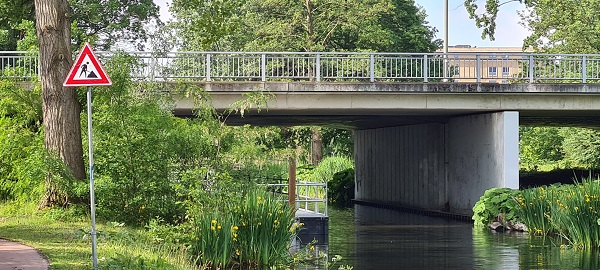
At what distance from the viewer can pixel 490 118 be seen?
32344mm

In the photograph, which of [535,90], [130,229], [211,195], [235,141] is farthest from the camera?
[535,90]

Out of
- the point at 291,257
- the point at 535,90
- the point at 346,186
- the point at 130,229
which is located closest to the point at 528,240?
the point at 535,90

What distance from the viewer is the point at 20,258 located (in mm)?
13391

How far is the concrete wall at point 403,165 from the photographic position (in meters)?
38.0

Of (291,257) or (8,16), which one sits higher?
(8,16)

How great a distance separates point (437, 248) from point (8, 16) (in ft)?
37.4

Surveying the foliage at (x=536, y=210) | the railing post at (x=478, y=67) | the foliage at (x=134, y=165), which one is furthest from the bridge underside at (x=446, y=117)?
the foliage at (x=134, y=165)

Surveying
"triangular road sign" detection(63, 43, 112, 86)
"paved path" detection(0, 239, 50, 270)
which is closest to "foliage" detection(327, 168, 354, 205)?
"paved path" detection(0, 239, 50, 270)

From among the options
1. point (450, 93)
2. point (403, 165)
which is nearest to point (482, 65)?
point (450, 93)

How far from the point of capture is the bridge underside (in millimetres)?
30812

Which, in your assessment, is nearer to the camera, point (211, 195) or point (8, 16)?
point (211, 195)

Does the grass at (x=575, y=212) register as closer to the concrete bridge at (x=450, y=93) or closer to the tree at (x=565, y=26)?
the concrete bridge at (x=450, y=93)

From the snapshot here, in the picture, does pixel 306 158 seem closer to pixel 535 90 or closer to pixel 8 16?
pixel 535 90

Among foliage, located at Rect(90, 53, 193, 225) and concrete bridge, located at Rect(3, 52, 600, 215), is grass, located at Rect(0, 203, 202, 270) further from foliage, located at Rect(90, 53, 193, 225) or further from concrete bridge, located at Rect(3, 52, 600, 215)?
concrete bridge, located at Rect(3, 52, 600, 215)
